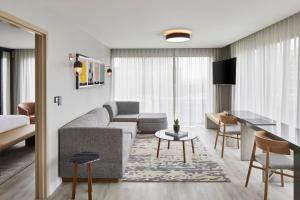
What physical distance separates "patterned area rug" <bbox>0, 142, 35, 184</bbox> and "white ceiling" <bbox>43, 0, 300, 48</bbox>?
98.3 inches

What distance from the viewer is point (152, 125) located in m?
6.45

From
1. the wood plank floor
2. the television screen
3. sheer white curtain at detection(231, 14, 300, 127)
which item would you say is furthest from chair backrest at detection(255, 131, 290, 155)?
the television screen

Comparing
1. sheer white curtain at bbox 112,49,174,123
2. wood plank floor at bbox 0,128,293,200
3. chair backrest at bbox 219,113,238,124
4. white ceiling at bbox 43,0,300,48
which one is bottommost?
wood plank floor at bbox 0,128,293,200

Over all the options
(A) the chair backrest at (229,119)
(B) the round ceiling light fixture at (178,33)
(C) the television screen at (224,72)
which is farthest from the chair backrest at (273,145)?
(C) the television screen at (224,72)

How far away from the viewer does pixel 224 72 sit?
6289 millimetres

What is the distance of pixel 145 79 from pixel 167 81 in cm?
66

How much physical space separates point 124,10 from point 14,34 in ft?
10.5

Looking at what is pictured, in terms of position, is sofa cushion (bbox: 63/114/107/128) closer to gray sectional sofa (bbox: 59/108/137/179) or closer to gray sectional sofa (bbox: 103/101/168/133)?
gray sectional sofa (bbox: 59/108/137/179)

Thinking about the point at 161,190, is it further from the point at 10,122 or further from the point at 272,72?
the point at 10,122

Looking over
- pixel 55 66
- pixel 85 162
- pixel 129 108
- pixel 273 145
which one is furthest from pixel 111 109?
pixel 273 145

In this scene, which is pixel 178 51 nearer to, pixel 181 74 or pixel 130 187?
pixel 181 74

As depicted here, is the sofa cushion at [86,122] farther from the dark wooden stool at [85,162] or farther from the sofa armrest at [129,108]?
the sofa armrest at [129,108]

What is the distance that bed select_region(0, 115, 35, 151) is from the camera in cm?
431

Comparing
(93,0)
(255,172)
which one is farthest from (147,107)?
(93,0)
